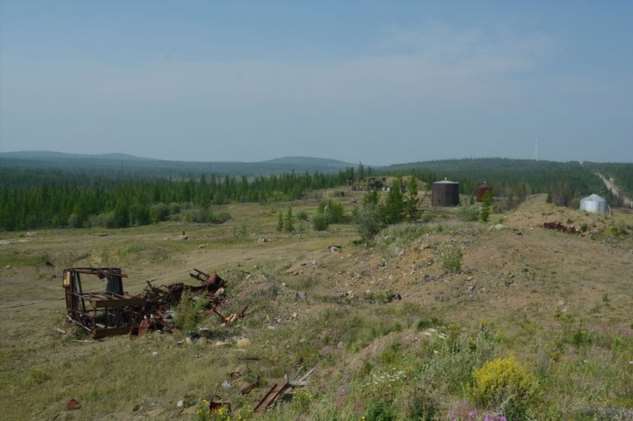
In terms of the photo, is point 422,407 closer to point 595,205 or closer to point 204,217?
point 595,205

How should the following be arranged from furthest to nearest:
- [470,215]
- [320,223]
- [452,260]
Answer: [320,223] < [470,215] < [452,260]

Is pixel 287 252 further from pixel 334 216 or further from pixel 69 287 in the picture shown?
pixel 334 216

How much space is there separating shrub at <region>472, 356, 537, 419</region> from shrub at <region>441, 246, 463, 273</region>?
1116 centimetres

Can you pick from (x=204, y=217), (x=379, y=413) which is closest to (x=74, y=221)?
(x=204, y=217)

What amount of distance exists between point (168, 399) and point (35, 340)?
23.4 feet

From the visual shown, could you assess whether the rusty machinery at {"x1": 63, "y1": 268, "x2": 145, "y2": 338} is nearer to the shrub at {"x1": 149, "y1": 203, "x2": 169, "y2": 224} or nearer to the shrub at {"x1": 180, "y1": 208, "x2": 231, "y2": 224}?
the shrub at {"x1": 180, "y1": 208, "x2": 231, "y2": 224}

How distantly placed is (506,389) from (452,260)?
11607 millimetres

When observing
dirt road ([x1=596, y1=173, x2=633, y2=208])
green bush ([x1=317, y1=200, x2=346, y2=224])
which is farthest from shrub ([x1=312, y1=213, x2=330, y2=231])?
dirt road ([x1=596, y1=173, x2=633, y2=208])

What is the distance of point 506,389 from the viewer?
537 cm

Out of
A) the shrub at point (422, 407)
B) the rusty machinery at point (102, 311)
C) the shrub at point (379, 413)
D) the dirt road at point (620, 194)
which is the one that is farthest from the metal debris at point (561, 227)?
the dirt road at point (620, 194)

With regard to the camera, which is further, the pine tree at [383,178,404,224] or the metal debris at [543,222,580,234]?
the pine tree at [383,178,404,224]

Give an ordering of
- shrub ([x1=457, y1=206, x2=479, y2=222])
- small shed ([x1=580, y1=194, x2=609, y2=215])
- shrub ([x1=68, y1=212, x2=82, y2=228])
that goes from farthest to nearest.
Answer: shrub ([x1=68, y1=212, x2=82, y2=228]) → small shed ([x1=580, y1=194, x2=609, y2=215]) → shrub ([x1=457, y1=206, x2=479, y2=222])

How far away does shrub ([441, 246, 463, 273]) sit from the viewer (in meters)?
16.6

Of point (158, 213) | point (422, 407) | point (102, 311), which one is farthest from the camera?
point (158, 213)
